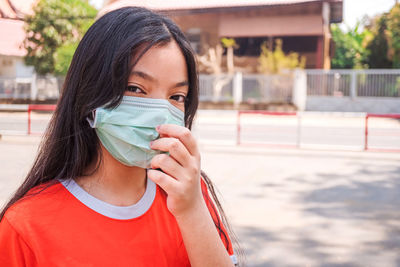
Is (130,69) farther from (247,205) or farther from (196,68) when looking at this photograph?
(247,205)

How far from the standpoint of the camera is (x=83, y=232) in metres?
1.20

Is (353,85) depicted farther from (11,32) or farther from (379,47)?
(11,32)

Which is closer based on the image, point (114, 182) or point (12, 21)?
point (114, 182)

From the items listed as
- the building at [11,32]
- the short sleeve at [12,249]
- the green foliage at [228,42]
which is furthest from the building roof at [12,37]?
the green foliage at [228,42]

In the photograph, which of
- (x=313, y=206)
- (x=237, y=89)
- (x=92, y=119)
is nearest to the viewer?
(x=92, y=119)

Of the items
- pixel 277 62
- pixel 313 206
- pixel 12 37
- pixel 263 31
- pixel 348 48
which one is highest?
pixel 348 48

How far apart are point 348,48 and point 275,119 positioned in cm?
2544

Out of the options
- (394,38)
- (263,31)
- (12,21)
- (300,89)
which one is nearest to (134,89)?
(12,21)

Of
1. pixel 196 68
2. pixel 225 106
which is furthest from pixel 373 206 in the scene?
pixel 225 106

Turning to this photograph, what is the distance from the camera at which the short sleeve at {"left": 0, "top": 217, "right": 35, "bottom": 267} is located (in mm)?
1104

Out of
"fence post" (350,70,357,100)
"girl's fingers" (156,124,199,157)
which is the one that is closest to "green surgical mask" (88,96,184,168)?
"girl's fingers" (156,124,199,157)

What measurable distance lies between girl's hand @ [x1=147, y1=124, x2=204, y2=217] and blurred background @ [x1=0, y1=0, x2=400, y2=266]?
662 mm

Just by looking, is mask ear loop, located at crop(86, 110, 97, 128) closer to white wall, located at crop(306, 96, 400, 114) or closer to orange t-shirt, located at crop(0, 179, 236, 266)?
orange t-shirt, located at crop(0, 179, 236, 266)

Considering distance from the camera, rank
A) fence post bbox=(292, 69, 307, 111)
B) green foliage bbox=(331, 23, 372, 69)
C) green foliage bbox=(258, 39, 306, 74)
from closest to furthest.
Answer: fence post bbox=(292, 69, 307, 111)
green foliage bbox=(258, 39, 306, 74)
green foliage bbox=(331, 23, 372, 69)
